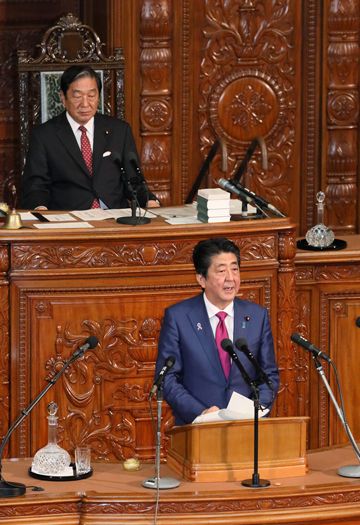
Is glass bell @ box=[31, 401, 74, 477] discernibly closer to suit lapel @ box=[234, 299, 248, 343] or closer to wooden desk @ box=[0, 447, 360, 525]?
wooden desk @ box=[0, 447, 360, 525]

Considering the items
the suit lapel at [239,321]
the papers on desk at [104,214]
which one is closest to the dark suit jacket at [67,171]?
the papers on desk at [104,214]

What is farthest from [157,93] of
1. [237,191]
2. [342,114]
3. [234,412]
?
[234,412]

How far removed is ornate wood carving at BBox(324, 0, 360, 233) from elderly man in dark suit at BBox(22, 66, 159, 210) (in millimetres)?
2423

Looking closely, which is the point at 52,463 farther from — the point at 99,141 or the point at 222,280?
the point at 99,141

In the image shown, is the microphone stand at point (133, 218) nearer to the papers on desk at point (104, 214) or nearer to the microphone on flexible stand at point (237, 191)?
the papers on desk at point (104, 214)

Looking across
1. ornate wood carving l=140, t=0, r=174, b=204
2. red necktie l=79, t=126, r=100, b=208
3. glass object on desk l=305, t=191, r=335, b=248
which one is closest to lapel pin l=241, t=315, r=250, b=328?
glass object on desk l=305, t=191, r=335, b=248

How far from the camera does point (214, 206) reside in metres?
8.32

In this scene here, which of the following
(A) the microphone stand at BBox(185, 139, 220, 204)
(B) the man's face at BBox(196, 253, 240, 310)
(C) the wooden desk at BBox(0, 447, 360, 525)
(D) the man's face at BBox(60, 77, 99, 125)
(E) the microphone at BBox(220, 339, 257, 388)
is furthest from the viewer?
(A) the microphone stand at BBox(185, 139, 220, 204)

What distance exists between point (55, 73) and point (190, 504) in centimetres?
489

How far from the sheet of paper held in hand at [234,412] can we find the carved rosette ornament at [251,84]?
437 centimetres

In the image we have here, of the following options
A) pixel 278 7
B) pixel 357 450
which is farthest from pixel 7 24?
pixel 357 450

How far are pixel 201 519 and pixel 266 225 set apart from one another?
8.66 ft

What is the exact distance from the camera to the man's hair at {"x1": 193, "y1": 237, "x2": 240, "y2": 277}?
7.09 metres

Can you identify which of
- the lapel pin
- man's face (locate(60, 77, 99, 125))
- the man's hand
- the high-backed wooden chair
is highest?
the high-backed wooden chair
